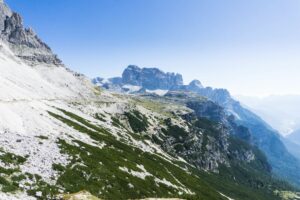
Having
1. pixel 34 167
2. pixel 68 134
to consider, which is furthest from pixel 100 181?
pixel 68 134

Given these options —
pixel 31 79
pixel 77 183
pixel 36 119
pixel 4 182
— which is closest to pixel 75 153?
pixel 77 183

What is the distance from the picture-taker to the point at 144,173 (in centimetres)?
9106

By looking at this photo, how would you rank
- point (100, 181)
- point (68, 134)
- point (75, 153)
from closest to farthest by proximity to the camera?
1. point (100, 181)
2. point (75, 153)
3. point (68, 134)

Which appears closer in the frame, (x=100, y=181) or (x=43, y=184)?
(x=43, y=184)

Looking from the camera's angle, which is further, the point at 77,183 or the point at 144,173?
the point at 144,173

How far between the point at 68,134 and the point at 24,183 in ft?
131

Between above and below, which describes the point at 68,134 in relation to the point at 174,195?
above

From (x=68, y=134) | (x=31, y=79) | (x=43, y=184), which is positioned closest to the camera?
(x=43, y=184)

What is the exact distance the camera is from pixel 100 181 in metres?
63.8

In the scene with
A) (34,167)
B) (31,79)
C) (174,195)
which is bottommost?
(174,195)

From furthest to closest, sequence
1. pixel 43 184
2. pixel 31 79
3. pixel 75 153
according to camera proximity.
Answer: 1. pixel 31 79
2. pixel 75 153
3. pixel 43 184

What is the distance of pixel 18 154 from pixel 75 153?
15.9m

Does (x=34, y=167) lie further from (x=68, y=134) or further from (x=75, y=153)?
(x=68, y=134)

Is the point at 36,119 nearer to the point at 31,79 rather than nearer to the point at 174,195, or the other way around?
the point at 174,195
